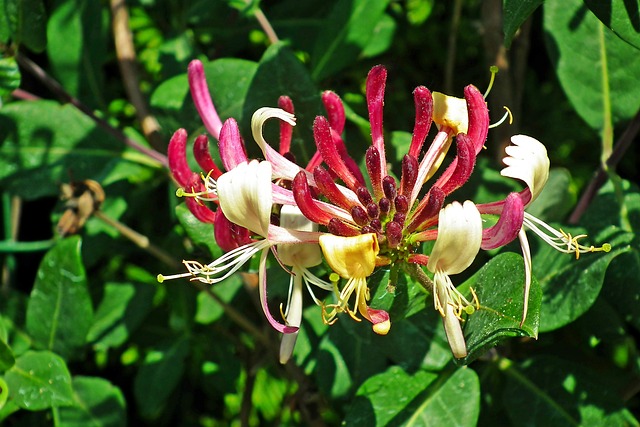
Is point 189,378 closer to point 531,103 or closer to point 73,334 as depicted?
point 73,334

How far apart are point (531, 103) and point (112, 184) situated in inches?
34.7

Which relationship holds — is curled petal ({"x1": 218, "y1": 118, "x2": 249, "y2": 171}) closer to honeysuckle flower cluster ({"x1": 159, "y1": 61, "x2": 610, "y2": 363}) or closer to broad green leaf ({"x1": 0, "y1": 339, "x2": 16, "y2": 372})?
honeysuckle flower cluster ({"x1": 159, "y1": 61, "x2": 610, "y2": 363})

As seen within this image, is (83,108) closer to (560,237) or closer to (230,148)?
(230,148)

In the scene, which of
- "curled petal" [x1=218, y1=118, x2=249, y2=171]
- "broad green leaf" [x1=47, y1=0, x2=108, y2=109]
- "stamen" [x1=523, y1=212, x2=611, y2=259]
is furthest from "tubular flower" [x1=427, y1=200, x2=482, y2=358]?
"broad green leaf" [x1=47, y1=0, x2=108, y2=109]

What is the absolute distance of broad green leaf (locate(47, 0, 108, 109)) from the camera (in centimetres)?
153

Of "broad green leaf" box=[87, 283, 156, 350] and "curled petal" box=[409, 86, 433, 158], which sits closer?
"curled petal" box=[409, 86, 433, 158]

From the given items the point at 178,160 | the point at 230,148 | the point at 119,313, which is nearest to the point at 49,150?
the point at 119,313

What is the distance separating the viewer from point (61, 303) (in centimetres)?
133

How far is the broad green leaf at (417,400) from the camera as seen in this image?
110cm

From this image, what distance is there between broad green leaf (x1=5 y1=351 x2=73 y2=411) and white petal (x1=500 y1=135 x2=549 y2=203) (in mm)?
761

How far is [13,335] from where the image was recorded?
4.53ft

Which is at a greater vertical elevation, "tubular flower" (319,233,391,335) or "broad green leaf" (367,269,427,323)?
"tubular flower" (319,233,391,335)

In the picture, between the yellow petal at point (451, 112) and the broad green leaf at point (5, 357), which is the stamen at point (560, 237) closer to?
the yellow petal at point (451, 112)

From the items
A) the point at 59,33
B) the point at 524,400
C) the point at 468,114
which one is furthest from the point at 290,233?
the point at 59,33
